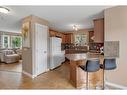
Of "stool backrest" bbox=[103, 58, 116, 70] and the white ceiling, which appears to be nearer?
"stool backrest" bbox=[103, 58, 116, 70]

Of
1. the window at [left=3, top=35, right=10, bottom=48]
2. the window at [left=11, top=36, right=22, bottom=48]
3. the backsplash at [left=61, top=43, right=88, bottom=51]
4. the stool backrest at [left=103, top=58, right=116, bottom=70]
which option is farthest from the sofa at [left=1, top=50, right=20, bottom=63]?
the stool backrest at [left=103, top=58, right=116, bottom=70]

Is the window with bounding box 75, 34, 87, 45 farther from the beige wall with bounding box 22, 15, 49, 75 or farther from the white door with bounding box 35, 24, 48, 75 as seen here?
the beige wall with bounding box 22, 15, 49, 75

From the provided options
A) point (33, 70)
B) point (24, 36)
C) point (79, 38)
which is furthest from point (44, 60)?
point (79, 38)

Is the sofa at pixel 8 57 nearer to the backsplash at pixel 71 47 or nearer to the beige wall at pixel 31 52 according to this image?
the backsplash at pixel 71 47

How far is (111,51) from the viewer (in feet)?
12.5

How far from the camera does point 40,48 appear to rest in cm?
517

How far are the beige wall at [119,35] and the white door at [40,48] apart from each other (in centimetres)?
245

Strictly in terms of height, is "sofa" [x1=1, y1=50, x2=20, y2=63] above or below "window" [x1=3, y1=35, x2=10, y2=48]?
below

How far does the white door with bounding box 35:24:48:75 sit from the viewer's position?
495cm

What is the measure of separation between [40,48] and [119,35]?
2859mm

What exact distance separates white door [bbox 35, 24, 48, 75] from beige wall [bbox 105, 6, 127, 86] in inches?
96.3

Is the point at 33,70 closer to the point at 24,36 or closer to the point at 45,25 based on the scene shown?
the point at 24,36

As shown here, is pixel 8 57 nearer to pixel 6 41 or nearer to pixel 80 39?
pixel 6 41
